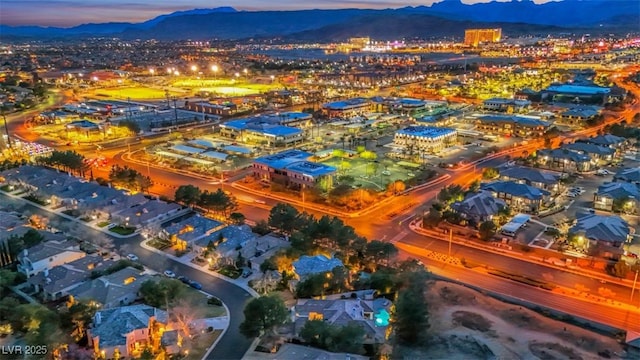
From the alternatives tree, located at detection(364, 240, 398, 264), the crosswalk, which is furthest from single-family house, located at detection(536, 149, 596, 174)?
tree, located at detection(364, 240, 398, 264)

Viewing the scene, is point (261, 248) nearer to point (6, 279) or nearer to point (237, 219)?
point (237, 219)

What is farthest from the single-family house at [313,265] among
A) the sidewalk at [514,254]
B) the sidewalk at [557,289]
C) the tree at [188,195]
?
the tree at [188,195]

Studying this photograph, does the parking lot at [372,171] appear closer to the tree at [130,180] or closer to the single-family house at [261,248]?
the single-family house at [261,248]

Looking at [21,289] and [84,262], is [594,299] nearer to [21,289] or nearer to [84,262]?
[84,262]

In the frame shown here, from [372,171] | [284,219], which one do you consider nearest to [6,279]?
[284,219]

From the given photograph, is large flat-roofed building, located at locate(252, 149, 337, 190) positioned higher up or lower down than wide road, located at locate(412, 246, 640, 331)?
higher up

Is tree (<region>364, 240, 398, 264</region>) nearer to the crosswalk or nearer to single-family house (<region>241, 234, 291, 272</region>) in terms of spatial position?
the crosswalk

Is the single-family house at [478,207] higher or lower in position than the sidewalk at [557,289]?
higher
